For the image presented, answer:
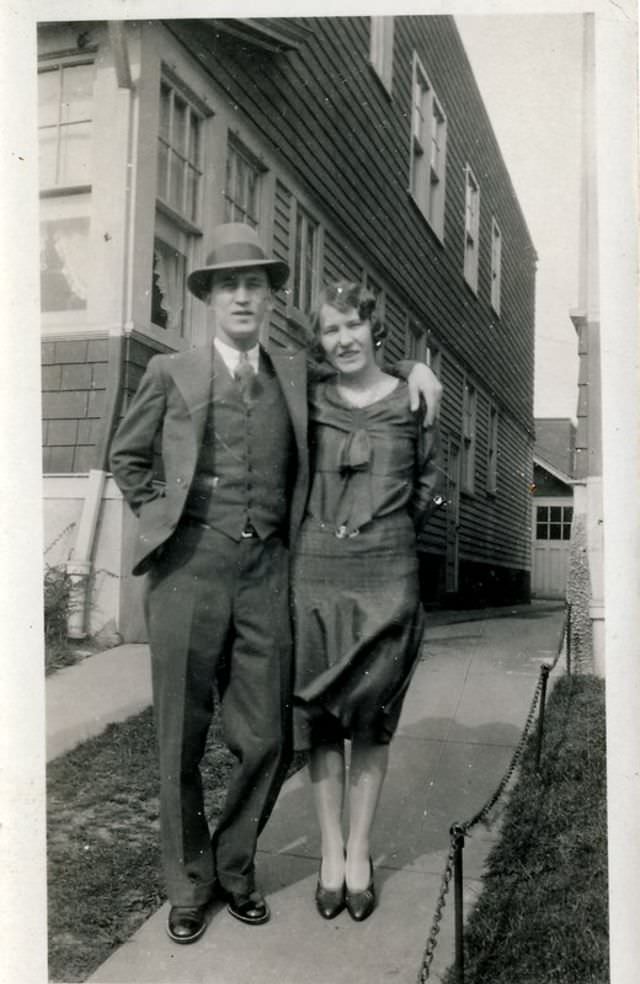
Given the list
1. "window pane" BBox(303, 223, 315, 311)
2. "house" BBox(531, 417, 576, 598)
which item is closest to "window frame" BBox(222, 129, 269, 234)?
"window pane" BBox(303, 223, 315, 311)

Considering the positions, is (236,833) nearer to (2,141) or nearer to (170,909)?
(170,909)

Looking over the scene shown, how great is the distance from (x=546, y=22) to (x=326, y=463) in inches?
54.2

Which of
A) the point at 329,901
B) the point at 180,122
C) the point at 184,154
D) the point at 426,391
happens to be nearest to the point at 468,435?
the point at 426,391

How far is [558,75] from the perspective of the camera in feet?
7.81

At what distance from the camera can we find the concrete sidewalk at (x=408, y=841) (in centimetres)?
205

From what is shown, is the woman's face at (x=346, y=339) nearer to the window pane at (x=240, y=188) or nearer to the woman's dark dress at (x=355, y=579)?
the woman's dark dress at (x=355, y=579)

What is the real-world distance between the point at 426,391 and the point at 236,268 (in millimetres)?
617

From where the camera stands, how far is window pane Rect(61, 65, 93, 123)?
2.50m

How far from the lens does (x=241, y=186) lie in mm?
3021

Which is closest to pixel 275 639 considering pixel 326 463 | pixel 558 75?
pixel 326 463

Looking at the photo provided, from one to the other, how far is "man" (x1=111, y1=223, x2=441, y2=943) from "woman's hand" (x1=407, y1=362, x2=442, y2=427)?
308 mm

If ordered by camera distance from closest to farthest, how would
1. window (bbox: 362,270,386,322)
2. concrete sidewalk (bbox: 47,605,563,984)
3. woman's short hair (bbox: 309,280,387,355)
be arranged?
1. concrete sidewalk (bbox: 47,605,563,984)
2. woman's short hair (bbox: 309,280,387,355)
3. window (bbox: 362,270,386,322)

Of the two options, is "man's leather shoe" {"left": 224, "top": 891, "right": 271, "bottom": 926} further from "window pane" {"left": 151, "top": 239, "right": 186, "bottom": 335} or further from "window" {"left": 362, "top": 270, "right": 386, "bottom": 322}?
"window" {"left": 362, "top": 270, "right": 386, "bottom": 322}

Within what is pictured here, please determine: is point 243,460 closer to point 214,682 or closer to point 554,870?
point 214,682
